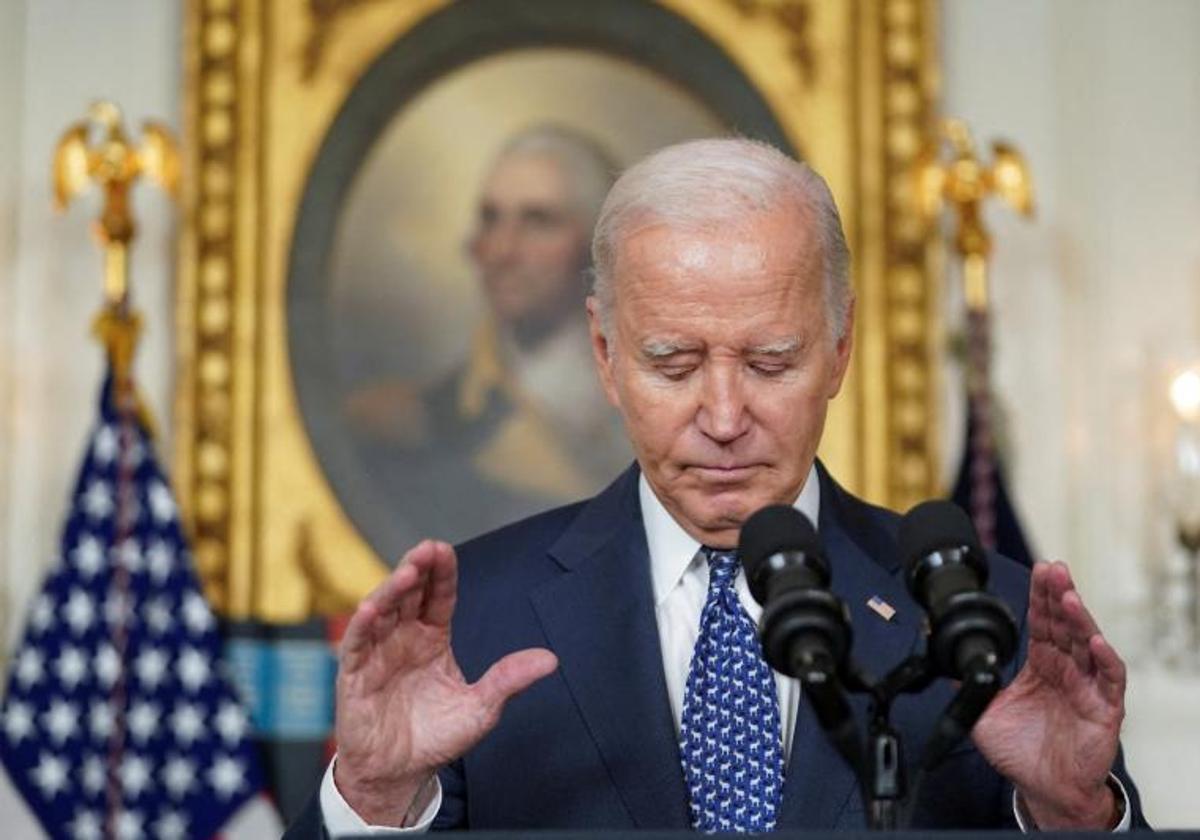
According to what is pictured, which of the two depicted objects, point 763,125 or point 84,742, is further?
point 763,125

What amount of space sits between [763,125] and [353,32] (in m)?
1.39

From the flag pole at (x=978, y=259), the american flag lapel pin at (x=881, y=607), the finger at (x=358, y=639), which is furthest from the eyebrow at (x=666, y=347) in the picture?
the flag pole at (x=978, y=259)

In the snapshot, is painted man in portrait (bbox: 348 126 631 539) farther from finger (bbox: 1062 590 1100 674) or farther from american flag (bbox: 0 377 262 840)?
finger (bbox: 1062 590 1100 674)

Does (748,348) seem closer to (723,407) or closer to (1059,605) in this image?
(723,407)

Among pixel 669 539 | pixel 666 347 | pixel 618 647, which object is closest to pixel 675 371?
pixel 666 347

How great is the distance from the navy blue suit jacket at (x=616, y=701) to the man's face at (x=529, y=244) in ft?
12.8

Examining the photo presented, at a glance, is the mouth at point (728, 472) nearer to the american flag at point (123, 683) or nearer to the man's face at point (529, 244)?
the american flag at point (123, 683)

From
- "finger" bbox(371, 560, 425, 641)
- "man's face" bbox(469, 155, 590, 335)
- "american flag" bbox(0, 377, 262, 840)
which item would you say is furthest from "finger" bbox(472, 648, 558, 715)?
"man's face" bbox(469, 155, 590, 335)

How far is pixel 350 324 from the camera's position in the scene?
6.97 m

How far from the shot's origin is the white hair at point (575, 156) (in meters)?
6.99

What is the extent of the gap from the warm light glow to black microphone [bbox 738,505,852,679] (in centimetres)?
486

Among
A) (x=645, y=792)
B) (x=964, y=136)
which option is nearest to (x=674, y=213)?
(x=645, y=792)

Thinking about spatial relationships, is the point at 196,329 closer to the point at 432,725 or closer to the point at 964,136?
the point at 964,136

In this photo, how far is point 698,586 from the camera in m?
3.00
